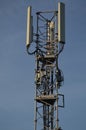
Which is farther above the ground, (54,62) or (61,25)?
(61,25)

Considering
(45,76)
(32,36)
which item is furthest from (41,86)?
(32,36)

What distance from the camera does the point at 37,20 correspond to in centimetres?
7794

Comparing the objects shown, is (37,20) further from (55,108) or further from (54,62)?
(55,108)

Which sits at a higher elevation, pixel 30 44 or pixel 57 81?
pixel 30 44

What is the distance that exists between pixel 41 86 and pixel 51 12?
1022 cm

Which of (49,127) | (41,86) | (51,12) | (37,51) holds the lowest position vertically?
(49,127)

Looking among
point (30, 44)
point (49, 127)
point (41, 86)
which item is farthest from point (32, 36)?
point (49, 127)

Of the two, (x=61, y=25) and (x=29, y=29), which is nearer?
(x=61, y=25)

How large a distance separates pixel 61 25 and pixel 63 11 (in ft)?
7.07

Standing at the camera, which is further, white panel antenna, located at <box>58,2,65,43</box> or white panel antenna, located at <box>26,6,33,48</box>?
white panel antenna, located at <box>26,6,33,48</box>

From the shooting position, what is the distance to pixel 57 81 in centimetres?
7494

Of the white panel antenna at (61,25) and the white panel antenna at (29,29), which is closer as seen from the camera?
the white panel antenna at (61,25)

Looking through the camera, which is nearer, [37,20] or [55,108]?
[55,108]

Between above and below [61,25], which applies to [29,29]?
below
